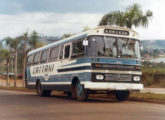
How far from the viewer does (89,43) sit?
634 inches

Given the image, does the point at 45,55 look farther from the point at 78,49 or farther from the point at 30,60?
the point at 78,49

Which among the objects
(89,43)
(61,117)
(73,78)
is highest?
(89,43)

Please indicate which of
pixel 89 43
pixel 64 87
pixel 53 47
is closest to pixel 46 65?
pixel 53 47

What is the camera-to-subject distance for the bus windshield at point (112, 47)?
632 inches

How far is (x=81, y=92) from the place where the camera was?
1697cm

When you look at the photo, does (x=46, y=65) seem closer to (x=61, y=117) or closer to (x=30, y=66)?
(x=30, y=66)

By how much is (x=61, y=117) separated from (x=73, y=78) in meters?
7.05

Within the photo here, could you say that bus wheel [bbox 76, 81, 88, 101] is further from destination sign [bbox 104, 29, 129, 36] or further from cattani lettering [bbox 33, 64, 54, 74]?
cattani lettering [bbox 33, 64, 54, 74]

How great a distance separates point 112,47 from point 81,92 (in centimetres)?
257

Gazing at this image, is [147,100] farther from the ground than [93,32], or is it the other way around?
[93,32]

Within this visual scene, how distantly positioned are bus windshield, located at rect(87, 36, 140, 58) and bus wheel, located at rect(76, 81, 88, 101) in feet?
5.89

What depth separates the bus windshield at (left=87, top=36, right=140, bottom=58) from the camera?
1605 cm

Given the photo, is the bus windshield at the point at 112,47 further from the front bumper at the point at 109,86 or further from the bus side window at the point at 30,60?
the bus side window at the point at 30,60

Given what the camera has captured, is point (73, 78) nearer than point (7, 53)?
Yes
